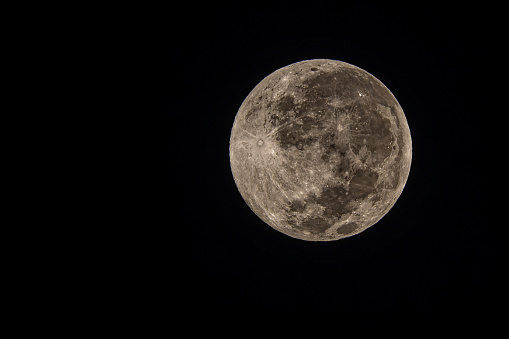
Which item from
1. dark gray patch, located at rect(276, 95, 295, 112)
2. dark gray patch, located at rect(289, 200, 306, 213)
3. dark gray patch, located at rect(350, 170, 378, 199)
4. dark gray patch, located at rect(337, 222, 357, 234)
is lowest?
dark gray patch, located at rect(337, 222, 357, 234)

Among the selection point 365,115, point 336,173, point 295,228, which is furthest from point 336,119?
point 295,228

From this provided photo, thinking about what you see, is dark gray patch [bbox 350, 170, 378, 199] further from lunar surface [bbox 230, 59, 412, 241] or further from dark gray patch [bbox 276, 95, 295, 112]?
dark gray patch [bbox 276, 95, 295, 112]

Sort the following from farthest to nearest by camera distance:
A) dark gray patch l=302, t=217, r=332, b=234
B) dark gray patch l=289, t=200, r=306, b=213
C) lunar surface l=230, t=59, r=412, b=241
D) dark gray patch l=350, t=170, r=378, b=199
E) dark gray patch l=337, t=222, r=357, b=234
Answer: dark gray patch l=337, t=222, r=357, b=234 → dark gray patch l=302, t=217, r=332, b=234 → dark gray patch l=289, t=200, r=306, b=213 → dark gray patch l=350, t=170, r=378, b=199 → lunar surface l=230, t=59, r=412, b=241

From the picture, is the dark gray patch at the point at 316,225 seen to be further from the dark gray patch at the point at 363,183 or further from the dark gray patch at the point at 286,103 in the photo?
the dark gray patch at the point at 286,103

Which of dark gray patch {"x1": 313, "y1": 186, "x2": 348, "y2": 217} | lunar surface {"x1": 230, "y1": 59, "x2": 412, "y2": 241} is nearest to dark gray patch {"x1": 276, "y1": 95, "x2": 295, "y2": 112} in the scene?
lunar surface {"x1": 230, "y1": 59, "x2": 412, "y2": 241}

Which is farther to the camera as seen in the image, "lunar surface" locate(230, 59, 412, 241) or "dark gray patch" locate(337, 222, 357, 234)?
"dark gray patch" locate(337, 222, 357, 234)

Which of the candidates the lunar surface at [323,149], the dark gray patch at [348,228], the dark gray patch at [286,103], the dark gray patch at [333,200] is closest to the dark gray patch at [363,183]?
the lunar surface at [323,149]

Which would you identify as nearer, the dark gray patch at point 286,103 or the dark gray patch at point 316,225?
the dark gray patch at point 286,103
